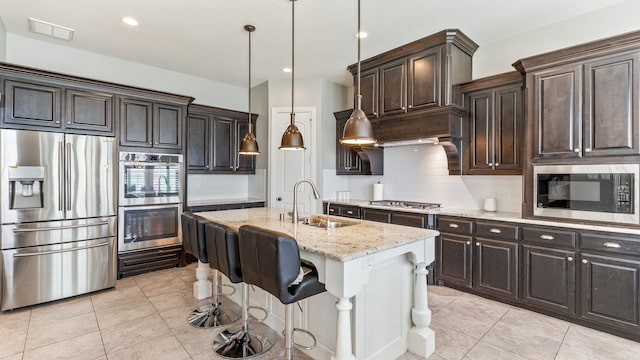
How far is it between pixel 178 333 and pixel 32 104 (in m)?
2.93

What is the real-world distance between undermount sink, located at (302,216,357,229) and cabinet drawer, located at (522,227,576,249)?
1.77 m

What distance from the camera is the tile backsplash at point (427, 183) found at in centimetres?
367

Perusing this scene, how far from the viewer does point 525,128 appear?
3094 millimetres

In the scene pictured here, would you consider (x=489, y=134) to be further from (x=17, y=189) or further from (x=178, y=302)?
(x=17, y=189)

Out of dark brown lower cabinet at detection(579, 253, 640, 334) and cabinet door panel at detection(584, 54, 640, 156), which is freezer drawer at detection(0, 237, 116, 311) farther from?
cabinet door panel at detection(584, 54, 640, 156)

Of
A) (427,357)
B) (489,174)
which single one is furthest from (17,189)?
(489,174)

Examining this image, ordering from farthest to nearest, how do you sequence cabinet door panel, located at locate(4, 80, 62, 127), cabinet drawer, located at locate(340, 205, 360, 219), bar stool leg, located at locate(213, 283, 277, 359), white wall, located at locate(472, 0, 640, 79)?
cabinet drawer, located at locate(340, 205, 360, 219)
cabinet door panel, located at locate(4, 80, 62, 127)
white wall, located at locate(472, 0, 640, 79)
bar stool leg, located at locate(213, 283, 277, 359)

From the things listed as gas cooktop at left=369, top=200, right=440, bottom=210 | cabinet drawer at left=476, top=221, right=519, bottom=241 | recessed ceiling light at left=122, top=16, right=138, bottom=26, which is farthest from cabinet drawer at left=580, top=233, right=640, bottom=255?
recessed ceiling light at left=122, top=16, right=138, bottom=26

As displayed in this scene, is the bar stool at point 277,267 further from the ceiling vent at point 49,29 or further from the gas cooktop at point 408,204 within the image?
the ceiling vent at point 49,29

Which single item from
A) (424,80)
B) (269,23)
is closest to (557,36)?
(424,80)

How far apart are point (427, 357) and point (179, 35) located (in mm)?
4192

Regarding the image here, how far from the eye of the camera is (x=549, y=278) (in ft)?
9.43

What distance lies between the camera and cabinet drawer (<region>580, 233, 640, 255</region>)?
246 centimetres

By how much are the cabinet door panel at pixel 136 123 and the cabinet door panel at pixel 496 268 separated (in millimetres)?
4392
